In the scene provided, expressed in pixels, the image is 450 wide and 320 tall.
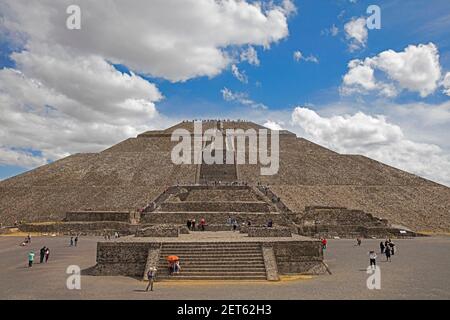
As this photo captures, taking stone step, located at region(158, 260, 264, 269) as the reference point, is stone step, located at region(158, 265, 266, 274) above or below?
below

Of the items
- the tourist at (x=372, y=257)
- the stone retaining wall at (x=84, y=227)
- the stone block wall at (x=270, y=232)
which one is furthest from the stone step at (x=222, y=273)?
the stone retaining wall at (x=84, y=227)

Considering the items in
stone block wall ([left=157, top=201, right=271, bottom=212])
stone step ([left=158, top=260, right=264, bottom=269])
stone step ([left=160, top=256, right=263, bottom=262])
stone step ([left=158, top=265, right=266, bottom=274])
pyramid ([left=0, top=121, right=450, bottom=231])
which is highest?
pyramid ([left=0, top=121, right=450, bottom=231])

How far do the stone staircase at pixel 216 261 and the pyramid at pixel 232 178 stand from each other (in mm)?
21212

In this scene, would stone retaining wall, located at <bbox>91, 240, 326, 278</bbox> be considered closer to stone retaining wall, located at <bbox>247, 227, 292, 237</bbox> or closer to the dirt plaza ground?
the dirt plaza ground

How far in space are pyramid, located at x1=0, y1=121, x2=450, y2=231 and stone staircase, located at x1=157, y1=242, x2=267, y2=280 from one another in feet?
69.6

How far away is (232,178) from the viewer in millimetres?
45094

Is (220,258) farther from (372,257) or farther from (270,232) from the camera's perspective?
(372,257)

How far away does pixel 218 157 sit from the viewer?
51.6 meters

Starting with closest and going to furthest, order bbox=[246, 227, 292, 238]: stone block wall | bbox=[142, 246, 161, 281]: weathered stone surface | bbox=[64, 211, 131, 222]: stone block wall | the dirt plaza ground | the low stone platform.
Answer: the dirt plaza ground < bbox=[142, 246, 161, 281]: weathered stone surface < the low stone platform < bbox=[246, 227, 292, 238]: stone block wall < bbox=[64, 211, 131, 222]: stone block wall

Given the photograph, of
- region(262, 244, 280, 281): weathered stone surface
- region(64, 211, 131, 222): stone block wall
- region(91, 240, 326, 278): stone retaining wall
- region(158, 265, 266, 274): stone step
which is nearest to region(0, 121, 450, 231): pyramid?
region(64, 211, 131, 222): stone block wall

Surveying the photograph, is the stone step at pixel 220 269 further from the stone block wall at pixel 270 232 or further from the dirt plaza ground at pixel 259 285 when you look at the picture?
the stone block wall at pixel 270 232

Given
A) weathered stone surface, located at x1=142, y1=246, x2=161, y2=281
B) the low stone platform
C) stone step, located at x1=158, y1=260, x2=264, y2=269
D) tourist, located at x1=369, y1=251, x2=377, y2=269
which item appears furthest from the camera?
tourist, located at x1=369, y1=251, x2=377, y2=269

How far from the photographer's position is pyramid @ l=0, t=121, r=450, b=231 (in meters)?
37.6
